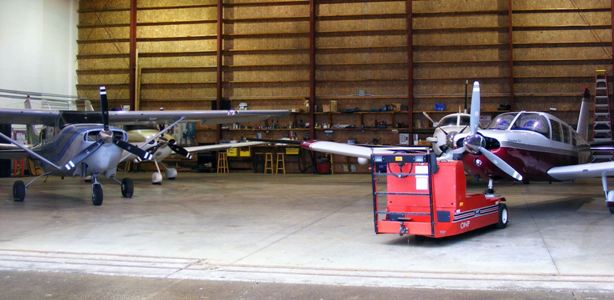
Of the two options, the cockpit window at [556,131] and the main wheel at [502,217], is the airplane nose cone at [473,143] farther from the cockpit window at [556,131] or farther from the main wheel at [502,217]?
the cockpit window at [556,131]

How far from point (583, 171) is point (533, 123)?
1.35m

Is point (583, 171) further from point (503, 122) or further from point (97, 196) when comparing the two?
point (97, 196)

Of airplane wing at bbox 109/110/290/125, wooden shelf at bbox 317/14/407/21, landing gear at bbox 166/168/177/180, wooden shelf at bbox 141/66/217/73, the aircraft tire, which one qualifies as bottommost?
the aircraft tire

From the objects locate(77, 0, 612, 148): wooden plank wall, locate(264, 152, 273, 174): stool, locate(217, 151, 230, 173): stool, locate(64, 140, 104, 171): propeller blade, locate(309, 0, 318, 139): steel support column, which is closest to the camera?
locate(64, 140, 104, 171): propeller blade

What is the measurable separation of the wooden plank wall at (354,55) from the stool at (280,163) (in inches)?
41.1

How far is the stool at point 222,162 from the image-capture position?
923 inches

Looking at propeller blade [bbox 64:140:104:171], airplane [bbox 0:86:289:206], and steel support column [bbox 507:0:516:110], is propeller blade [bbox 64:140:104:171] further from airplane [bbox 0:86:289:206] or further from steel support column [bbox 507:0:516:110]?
steel support column [bbox 507:0:516:110]

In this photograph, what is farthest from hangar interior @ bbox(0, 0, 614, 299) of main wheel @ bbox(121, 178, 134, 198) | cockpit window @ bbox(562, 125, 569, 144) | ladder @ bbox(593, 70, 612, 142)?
cockpit window @ bbox(562, 125, 569, 144)

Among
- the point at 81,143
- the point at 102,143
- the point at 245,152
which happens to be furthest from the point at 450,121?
the point at 81,143

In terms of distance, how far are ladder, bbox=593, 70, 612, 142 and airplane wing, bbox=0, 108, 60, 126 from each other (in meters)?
18.1

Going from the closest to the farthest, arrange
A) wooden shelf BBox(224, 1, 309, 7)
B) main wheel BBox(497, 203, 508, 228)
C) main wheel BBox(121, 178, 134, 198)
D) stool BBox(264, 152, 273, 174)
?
main wheel BBox(497, 203, 508, 228)
main wheel BBox(121, 178, 134, 198)
stool BBox(264, 152, 273, 174)
wooden shelf BBox(224, 1, 309, 7)

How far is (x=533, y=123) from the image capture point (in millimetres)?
10234

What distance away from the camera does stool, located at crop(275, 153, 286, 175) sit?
23094 mm

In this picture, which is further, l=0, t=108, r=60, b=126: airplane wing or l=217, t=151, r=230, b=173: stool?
l=217, t=151, r=230, b=173: stool
